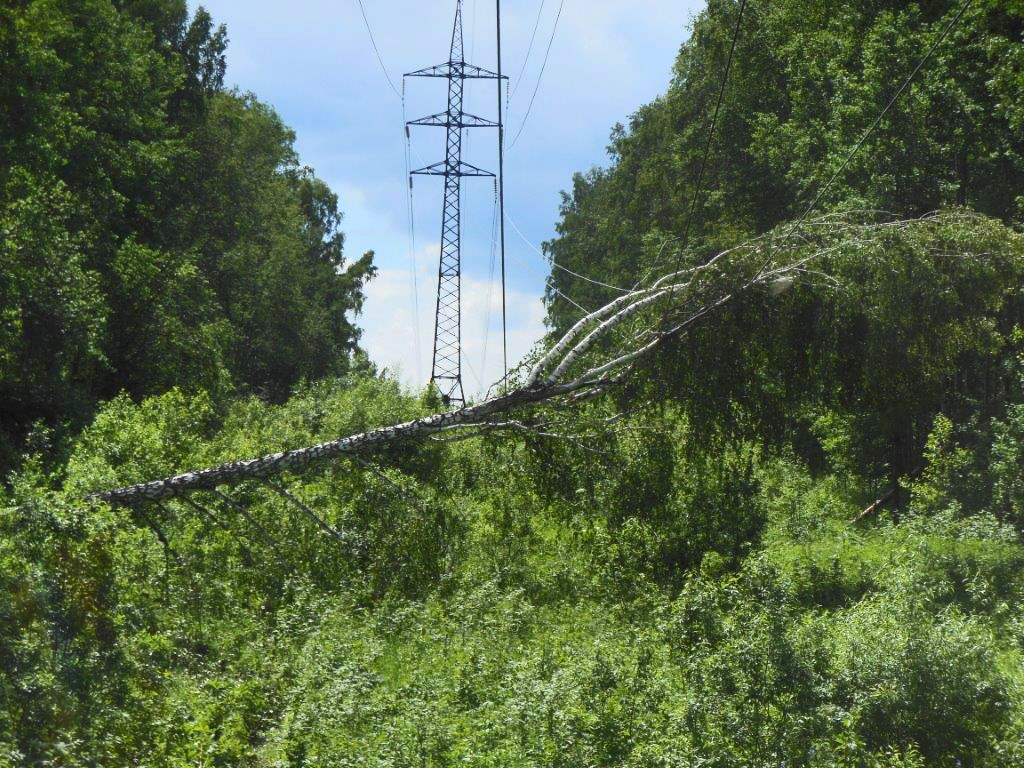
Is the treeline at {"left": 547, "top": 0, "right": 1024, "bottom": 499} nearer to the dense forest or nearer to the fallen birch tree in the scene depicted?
the dense forest

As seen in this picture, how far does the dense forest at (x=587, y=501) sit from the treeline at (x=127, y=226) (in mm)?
109

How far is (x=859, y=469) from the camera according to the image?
21.2 m

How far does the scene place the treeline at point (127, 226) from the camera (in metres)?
18.7

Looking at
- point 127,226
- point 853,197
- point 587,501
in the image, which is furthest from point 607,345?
point 127,226

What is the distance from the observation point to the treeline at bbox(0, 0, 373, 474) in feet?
61.2

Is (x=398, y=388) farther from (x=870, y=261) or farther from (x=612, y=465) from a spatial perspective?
(x=870, y=261)

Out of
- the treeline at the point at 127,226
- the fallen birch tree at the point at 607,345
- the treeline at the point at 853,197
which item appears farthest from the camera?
the treeline at the point at 127,226

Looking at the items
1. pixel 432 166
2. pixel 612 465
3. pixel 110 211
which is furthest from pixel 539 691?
pixel 432 166

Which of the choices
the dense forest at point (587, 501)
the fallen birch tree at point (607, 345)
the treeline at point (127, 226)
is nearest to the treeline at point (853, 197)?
the dense forest at point (587, 501)

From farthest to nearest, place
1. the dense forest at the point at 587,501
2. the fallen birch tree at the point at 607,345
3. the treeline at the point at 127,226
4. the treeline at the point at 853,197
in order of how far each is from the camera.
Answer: the treeline at the point at 127,226 → the treeline at the point at 853,197 → the fallen birch tree at the point at 607,345 → the dense forest at the point at 587,501

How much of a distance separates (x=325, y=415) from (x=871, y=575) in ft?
39.0

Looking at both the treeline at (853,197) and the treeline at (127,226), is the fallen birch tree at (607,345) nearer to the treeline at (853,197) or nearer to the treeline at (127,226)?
the treeline at (853,197)

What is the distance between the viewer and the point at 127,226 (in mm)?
26047

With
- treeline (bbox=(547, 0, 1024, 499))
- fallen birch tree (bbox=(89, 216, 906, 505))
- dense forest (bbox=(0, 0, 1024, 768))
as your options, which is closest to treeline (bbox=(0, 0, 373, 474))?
dense forest (bbox=(0, 0, 1024, 768))
